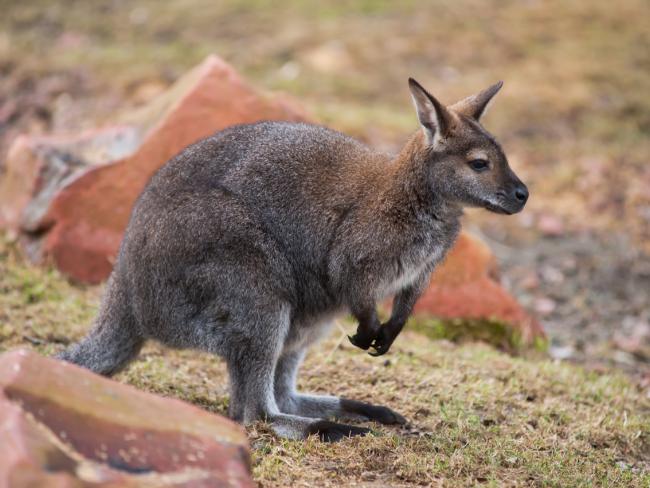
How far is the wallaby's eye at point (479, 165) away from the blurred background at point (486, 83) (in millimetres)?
2789

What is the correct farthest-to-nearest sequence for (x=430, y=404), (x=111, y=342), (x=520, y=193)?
(x=430, y=404) < (x=111, y=342) < (x=520, y=193)

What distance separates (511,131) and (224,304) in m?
7.50

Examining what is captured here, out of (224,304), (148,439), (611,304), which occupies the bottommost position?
(611,304)

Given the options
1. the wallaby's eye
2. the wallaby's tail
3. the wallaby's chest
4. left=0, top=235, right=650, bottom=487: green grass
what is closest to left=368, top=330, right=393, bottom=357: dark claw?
the wallaby's chest

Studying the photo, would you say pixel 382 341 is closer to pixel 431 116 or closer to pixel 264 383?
pixel 264 383

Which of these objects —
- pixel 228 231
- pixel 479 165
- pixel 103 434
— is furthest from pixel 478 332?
pixel 103 434

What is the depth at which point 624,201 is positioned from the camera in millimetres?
9656

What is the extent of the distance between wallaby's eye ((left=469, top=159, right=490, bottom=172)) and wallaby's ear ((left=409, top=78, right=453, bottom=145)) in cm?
20

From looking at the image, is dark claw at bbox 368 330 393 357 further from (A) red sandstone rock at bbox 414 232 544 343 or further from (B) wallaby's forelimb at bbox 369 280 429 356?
(A) red sandstone rock at bbox 414 232 544 343

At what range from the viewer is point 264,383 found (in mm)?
4453

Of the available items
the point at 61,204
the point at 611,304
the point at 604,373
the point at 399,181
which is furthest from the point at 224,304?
the point at 611,304

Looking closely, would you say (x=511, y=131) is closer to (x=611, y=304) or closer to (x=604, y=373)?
(x=611, y=304)

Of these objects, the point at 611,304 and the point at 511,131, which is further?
the point at 511,131

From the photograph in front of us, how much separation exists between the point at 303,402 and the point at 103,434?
2.05 metres
